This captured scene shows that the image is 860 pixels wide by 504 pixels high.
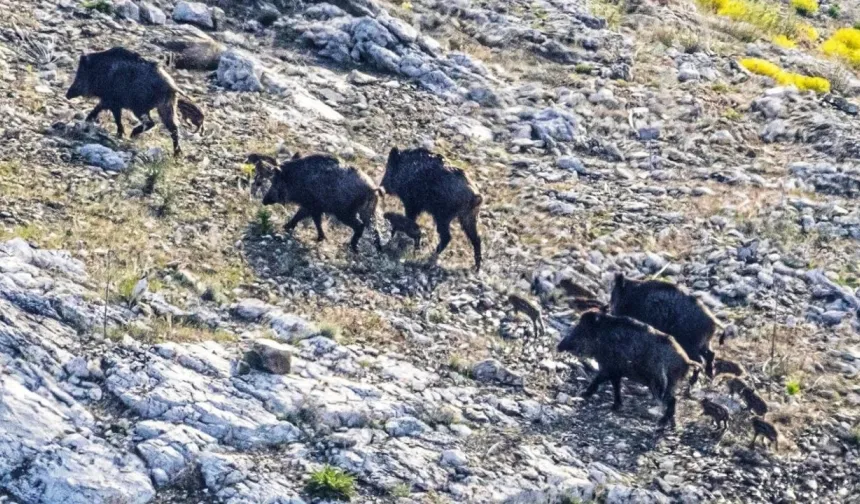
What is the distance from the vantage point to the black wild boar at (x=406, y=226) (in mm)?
15914

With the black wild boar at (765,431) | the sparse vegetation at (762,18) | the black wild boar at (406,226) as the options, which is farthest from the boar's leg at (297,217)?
the sparse vegetation at (762,18)

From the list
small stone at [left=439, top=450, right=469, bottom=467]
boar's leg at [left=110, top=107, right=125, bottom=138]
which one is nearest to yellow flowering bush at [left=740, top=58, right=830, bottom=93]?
boar's leg at [left=110, top=107, right=125, bottom=138]

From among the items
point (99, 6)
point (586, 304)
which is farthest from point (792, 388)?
point (99, 6)

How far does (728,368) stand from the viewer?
13781 millimetres

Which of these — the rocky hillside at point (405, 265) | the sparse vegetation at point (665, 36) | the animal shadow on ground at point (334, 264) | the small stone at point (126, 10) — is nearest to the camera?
the rocky hillside at point (405, 265)

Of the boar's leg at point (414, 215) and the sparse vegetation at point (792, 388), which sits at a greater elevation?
the sparse vegetation at point (792, 388)

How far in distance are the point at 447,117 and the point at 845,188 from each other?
6.37 metres

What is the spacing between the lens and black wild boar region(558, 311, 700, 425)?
13.0 m

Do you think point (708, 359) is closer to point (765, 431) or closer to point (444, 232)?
point (765, 431)

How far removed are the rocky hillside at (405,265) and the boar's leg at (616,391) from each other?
318mm

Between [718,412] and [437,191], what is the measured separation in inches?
193

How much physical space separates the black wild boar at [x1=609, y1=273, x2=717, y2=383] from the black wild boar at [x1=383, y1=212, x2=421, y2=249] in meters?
2.67

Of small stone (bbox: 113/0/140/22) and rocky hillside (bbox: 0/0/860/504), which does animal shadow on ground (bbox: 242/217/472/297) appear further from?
small stone (bbox: 113/0/140/22)

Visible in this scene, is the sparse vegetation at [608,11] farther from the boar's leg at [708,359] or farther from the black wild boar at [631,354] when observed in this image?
the black wild boar at [631,354]
